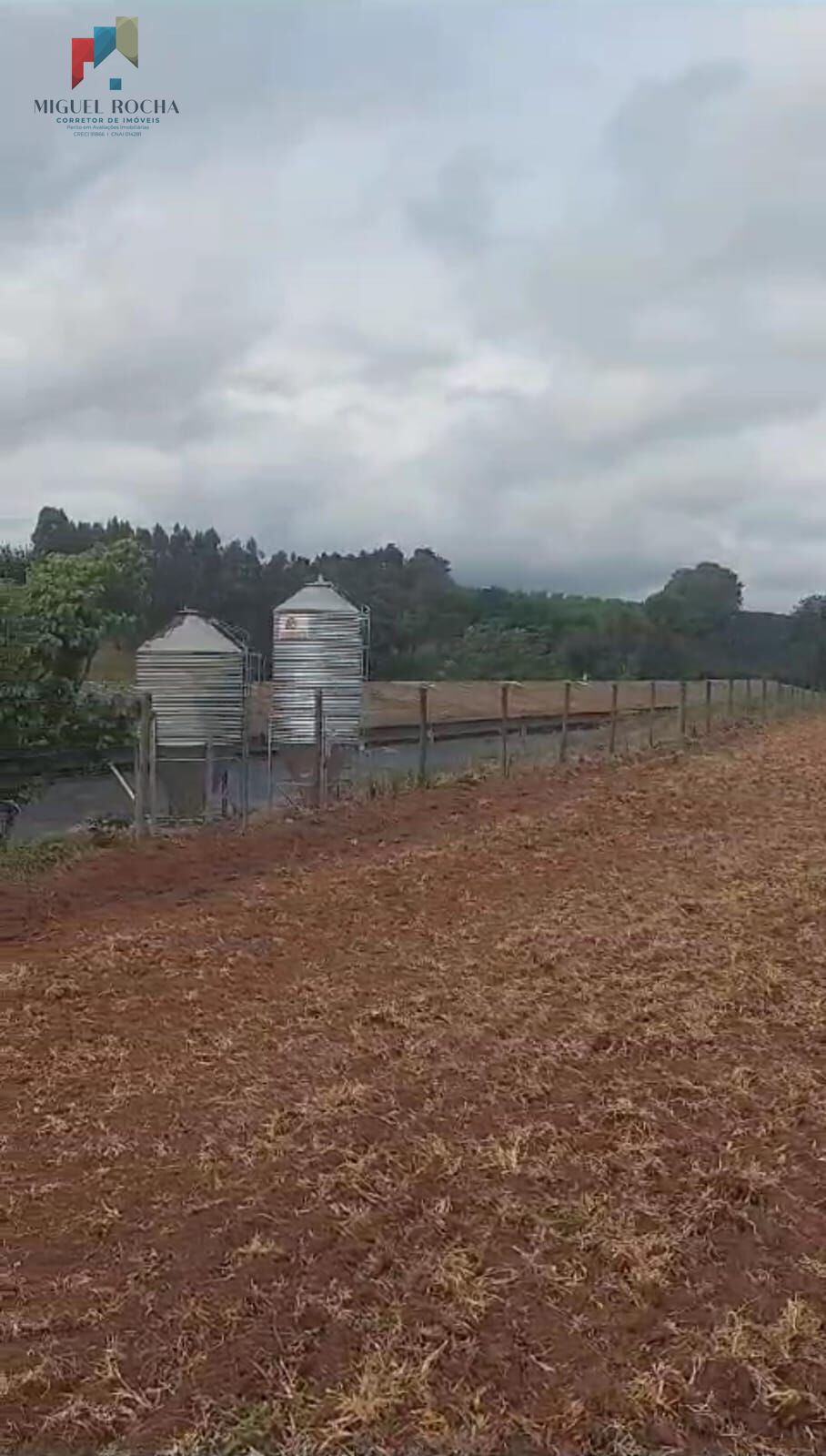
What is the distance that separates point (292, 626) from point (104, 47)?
6.54 m

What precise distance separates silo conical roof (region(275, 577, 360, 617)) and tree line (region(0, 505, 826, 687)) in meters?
0.95

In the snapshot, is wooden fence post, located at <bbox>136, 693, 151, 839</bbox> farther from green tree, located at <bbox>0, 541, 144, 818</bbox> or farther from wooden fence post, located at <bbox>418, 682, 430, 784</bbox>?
wooden fence post, located at <bbox>418, 682, 430, 784</bbox>

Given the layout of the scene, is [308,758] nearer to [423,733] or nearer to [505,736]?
[423,733]

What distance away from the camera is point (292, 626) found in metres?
13.8

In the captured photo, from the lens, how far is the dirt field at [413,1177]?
234cm

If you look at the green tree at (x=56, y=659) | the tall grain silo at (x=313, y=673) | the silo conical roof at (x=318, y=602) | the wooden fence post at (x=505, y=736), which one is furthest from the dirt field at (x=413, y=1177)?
the silo conical roof at (x=318, y=602)

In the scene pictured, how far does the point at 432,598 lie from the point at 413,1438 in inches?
1553

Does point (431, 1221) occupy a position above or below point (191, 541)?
below

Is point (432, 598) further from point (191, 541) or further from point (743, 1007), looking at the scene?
point (743, 1007)

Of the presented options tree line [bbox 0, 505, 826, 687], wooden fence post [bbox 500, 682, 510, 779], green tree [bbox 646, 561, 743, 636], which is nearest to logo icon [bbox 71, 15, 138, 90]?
tree line [bbox 0, 505, 826, 687]

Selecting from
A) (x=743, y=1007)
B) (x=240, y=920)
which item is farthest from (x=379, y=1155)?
(x=240, y=920)

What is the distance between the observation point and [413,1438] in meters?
2.22

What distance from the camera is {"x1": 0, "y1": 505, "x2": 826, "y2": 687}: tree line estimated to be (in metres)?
16.1

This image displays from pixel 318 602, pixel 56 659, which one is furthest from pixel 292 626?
pixel 56 659
